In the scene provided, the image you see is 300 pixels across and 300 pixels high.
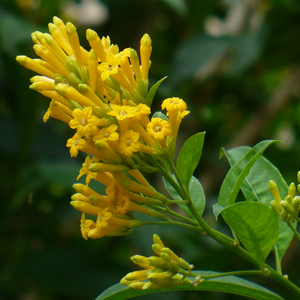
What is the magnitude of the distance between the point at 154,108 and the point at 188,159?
300cm

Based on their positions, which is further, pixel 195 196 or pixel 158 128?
pixel 195 196

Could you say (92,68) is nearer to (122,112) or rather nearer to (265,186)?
(122,112)

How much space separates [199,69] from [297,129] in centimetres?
142

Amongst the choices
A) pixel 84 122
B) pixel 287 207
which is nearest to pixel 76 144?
pixel 84 122

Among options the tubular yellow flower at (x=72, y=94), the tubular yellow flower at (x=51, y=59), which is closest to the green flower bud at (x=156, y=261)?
the tubular yellow flower at (x=72, y=94)

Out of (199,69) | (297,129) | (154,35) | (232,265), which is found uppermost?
(154,35)

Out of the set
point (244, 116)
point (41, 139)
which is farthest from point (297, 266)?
point (41, 139)

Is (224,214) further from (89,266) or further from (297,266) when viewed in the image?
(297,266)

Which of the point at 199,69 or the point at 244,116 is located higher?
the point at 199,69

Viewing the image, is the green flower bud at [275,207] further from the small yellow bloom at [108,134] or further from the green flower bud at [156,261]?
the small yellow bloom at [108,134]

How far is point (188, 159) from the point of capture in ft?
3.94

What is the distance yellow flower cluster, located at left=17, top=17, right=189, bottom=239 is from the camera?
1.09 metres

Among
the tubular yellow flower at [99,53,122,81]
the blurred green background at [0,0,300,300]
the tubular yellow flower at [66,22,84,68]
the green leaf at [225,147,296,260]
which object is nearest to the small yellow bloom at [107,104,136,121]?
the tubular yellow flower at [99,53,122,81]

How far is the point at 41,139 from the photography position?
3.65 metres
